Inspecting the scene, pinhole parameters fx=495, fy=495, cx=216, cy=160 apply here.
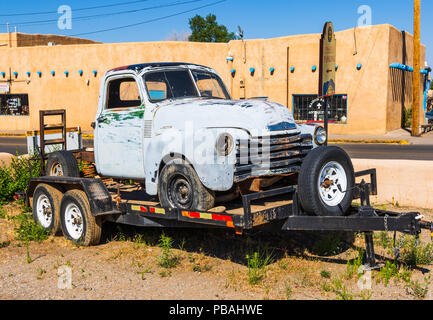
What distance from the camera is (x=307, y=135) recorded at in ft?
20.2

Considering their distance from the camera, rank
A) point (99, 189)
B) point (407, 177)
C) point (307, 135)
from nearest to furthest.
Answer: point (307, 135) < point (99, 189) < point (407, 177)

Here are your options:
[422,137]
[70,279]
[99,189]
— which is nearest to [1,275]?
[70,279]

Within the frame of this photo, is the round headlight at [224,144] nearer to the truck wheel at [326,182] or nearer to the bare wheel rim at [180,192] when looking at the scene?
the bare wheel rim at [180,192]

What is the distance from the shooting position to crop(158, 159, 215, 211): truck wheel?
5.50 meters

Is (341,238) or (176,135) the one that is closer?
(176,135)

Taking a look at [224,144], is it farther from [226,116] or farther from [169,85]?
[169,85]

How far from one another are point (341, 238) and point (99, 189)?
346 cm

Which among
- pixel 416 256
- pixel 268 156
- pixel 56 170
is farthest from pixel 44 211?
pixel 416 256

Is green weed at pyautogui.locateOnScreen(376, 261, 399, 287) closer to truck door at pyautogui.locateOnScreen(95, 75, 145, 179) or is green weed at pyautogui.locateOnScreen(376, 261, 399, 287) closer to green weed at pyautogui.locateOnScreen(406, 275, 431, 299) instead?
green weed at pyautogui.locateOnScreen(406, 275, 431, 299)

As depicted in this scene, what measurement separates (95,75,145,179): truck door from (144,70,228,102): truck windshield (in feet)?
0.67

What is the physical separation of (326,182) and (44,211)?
4.49 metres

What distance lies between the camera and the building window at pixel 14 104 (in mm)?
33094

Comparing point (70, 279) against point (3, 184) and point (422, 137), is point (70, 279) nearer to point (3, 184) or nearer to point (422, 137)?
point (3, 184)

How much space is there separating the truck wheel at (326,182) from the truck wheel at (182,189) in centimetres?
105
